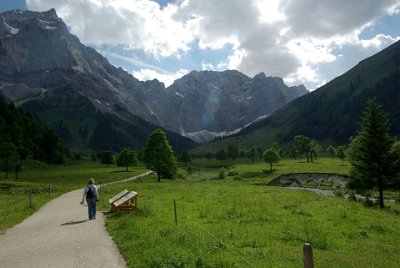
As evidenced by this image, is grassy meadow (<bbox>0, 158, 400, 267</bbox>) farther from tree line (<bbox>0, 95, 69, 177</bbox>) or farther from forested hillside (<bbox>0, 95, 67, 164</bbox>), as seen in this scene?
forested hillside (<bbox>0, 95, 67, 164</bbox>)

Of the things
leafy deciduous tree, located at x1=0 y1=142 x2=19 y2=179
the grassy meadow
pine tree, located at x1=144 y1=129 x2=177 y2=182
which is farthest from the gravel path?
pine tree, located at x1=144 y1=129 x2=177 y2=182

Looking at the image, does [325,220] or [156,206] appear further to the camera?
[156,206]

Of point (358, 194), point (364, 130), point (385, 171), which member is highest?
point (364, 130)

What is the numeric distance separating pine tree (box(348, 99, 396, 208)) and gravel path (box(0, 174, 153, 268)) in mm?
34647

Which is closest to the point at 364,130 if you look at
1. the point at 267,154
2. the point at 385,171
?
the point at 385,171

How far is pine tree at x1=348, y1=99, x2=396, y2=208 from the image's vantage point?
1838 inches

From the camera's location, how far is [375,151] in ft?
154

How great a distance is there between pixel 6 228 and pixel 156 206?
11682mm

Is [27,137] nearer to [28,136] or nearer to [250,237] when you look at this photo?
[28,136]

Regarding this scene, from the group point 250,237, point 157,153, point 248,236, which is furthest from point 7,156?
point 250,237

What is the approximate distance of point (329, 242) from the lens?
20391 mm

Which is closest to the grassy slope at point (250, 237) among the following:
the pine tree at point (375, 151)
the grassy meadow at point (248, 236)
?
the grassy meadow at point (248, 236)

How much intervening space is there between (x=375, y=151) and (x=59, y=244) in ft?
133

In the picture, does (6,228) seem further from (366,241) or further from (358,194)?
(358,194)
